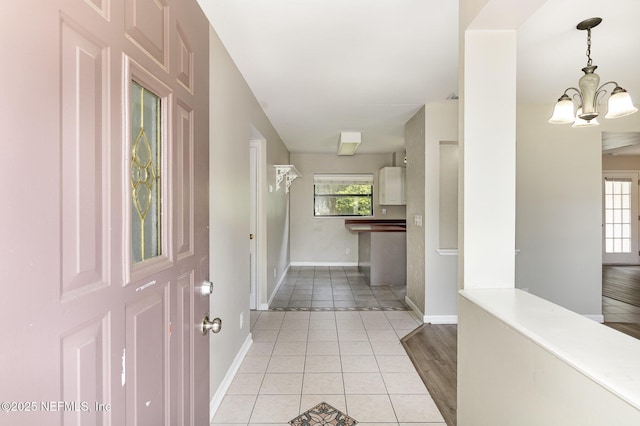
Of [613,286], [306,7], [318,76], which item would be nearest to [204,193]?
[306,7]

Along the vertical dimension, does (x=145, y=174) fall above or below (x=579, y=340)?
above

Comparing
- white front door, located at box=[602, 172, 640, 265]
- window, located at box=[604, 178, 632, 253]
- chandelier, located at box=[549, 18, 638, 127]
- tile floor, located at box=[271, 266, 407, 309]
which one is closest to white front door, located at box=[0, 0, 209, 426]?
chandelier, located at box=[549, 18, 638, 127]

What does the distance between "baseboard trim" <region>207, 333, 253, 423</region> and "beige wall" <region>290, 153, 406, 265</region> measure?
404cm

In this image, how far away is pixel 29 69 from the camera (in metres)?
0.48

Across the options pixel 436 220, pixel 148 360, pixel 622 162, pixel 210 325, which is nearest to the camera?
pixel 148 360

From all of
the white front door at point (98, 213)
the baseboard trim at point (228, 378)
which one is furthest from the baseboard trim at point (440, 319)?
the white front door at point (98, 213)

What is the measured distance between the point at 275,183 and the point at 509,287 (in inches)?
145

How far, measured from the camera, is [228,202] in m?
2.38

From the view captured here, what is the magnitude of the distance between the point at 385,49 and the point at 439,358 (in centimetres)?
257

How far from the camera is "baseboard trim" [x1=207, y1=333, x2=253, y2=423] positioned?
6.60 feet

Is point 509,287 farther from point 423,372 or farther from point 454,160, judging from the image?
point 454,160

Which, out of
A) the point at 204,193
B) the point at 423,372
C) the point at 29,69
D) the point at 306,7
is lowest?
the point at 423,372

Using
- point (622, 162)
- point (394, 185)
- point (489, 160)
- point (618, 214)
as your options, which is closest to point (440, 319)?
point (489, 160)

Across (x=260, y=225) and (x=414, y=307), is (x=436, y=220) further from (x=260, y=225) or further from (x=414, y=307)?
(x=260, y=225)
